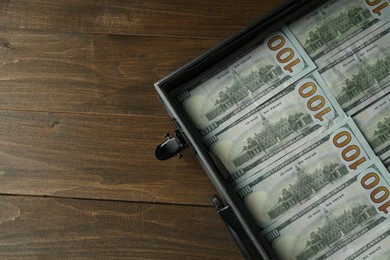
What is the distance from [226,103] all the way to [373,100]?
8.1 inches

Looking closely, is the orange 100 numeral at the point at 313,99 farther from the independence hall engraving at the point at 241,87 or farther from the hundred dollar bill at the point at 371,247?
the hundred dollar bill at the point at 371,247

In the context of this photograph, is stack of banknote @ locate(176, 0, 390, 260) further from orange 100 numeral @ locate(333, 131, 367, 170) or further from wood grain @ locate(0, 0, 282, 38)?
wood grain @ locate(0, 0, 282, 38)

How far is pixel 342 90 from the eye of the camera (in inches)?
27.8

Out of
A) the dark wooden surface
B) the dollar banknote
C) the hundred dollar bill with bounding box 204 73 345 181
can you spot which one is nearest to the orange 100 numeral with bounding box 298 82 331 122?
the hundred dollar bill with bounding box 204 73 345 181

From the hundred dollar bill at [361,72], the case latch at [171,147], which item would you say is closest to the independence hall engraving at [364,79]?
the hundred dollar bill at [361,72]

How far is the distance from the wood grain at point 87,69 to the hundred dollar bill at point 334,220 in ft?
1.04

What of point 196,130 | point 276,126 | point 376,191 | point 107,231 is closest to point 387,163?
point 376,191

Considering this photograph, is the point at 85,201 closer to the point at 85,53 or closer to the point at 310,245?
the point at 85,53

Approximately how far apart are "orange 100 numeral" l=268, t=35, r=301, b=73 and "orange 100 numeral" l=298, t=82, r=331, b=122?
3 centimetres

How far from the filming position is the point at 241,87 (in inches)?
28.5

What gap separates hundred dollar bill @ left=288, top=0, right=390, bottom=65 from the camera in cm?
71

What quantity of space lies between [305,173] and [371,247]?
130mm

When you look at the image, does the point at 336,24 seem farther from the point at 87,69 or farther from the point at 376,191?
the point at 87,69

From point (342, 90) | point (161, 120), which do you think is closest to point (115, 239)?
point (161, 120)
